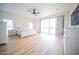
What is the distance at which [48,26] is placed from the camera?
2.21m

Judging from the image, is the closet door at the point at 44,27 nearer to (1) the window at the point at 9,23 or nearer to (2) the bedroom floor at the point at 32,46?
(2) the bedroom floor at the point at 32,46

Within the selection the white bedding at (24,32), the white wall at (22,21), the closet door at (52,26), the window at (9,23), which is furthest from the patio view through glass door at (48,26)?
the window at (9,23)

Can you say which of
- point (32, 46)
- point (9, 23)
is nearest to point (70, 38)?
point (32, 46)

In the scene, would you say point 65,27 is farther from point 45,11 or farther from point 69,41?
point 45,11

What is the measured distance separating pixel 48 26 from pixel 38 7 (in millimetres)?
542

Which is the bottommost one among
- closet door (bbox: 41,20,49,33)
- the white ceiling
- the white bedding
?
the white bedding

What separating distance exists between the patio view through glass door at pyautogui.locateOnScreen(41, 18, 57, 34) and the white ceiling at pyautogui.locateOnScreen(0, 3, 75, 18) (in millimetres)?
192

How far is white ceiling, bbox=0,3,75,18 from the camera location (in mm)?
1934

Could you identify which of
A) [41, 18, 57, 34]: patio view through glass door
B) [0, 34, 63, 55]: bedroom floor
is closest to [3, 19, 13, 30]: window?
[0, 34, 63, 55]: bedroom floor

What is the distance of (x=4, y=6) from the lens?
1.94 meters

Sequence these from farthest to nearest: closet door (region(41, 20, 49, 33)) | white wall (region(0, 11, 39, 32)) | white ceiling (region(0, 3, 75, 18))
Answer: closet door (region(41, 20, 49, 33))
white wall (region(0, 11, 39, 32))
white ceiling (region(0, 3, 75, 18))

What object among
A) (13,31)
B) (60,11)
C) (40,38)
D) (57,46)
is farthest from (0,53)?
(60,11)

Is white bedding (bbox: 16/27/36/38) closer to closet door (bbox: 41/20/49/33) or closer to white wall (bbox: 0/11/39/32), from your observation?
white wall (bbox: 0/11/39/32)

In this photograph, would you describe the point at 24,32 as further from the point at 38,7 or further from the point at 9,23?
the point at 38,7
